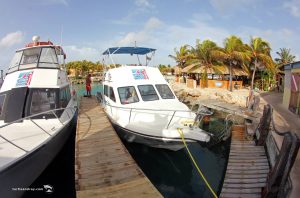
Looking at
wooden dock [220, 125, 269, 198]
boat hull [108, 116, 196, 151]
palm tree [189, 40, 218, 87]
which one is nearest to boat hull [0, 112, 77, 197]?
boat hull [108, 116, 196, 151]

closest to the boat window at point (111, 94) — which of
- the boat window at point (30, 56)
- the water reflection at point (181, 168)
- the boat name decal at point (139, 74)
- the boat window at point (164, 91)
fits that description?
the boat name decal at point (139, 74)

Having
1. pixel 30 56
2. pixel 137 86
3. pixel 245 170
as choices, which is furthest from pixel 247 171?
pixel 30 56

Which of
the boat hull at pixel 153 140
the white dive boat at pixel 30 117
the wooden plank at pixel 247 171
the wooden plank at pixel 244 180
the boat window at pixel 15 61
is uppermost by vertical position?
the boat window at pixel 15 61

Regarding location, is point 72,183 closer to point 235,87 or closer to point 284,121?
point 284,121

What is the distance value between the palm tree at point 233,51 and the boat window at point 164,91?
1825 centimetres

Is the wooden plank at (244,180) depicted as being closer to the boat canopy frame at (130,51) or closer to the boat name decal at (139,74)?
the boat name decal at (139,74)

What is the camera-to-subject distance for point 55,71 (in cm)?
1005

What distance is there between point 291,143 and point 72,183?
6719 millimetres

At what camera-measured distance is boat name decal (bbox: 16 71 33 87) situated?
9.08 meters

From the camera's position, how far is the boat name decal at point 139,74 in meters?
11.2

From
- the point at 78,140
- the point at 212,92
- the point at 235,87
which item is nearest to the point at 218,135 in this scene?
the point at 78,140

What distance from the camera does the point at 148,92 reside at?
10.7m

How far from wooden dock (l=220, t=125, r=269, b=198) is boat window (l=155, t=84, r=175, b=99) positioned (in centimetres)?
343

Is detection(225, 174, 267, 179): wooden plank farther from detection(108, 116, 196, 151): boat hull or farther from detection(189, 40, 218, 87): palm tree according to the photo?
detection(189, 40, 218, 87): palm tree
